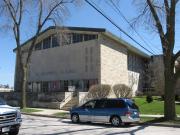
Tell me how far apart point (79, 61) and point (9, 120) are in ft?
110

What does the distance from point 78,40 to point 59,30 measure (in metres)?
9.63

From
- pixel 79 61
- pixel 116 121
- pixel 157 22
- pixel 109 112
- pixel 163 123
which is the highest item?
pixel 157 22

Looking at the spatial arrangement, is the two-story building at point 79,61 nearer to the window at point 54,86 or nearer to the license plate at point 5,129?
the window at point 54,86

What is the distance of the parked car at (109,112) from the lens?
69.9ft

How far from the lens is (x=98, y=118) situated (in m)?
22.3

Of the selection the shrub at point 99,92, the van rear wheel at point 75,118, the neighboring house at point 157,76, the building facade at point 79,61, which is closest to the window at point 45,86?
the building facade at point 79,61

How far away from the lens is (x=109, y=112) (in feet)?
71.7

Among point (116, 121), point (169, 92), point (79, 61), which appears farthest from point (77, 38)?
point (116, 121)

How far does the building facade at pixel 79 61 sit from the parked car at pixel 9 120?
2524cm

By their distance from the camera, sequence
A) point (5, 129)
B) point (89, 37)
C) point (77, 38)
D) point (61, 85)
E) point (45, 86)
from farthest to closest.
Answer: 1. point (45, 86)
2. point (61, 85)
3. point (77, 38)
4. point (89, 37)
5. point (5, 129)

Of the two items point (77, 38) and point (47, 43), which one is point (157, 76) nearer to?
point (77, 38)

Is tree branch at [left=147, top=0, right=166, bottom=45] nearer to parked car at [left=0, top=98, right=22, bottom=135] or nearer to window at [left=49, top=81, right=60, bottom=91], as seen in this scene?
parked car at [left=0, top=98, right=22, bottom=135]

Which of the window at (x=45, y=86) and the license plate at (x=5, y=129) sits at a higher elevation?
the window at (x=45, y=86)

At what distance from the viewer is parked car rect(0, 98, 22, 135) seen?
14336mm
